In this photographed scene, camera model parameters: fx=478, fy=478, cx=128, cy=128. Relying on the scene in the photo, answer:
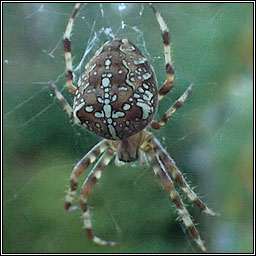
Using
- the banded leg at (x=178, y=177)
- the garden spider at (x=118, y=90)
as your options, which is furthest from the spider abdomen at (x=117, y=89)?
the banded leg at (x=178, y=177)

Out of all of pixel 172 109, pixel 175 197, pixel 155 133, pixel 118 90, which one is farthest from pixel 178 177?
pixel 118 90

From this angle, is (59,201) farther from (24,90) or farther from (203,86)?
(203,86)

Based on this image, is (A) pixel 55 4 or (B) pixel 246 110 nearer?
(B) pixel 246 110

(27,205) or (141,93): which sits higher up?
(141,93)

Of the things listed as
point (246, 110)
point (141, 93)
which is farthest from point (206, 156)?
point (141, 93)

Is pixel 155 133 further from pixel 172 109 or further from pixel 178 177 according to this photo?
pixel 172 109

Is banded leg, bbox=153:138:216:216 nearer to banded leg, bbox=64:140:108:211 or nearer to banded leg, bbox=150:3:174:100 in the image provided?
banded leg, bbox=64:140:108:211

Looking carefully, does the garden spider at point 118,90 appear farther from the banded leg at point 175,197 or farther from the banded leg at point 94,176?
the banded leg at point 94,176
